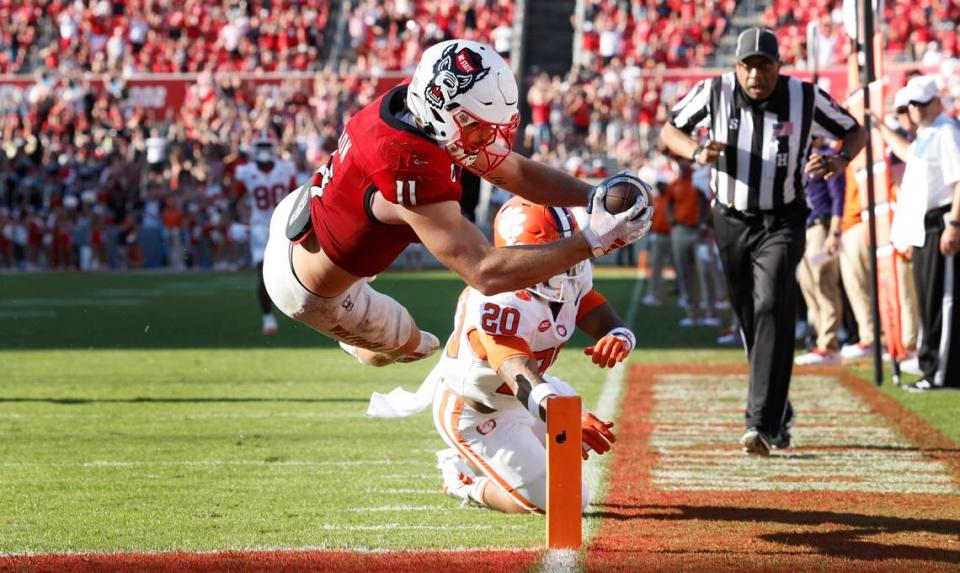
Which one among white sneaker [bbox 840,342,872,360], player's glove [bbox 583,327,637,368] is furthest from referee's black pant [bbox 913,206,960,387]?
player's glove [bbox 583,327,637,368]

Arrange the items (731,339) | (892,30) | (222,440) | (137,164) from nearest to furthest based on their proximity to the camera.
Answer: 1. (222,440)
2. (731,339)
3. (892,30)
4. (137,164)

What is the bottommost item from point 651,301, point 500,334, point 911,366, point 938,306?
point 651,301

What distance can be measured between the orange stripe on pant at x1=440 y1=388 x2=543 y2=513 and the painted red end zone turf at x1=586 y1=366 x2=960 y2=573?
1.02 feet

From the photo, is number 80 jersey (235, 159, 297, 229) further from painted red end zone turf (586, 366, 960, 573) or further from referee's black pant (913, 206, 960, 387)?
painted red end zone turf (586, 366, 960, 573)

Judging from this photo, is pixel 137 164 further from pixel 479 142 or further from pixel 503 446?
pixel 479 142

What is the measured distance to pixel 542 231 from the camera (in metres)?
5.34

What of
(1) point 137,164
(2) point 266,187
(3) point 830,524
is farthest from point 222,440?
(1) point 137,164

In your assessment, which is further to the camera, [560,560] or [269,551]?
[269,551]

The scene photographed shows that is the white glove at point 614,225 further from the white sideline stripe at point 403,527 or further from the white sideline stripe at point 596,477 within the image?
the white sideline stripe at point 403,527

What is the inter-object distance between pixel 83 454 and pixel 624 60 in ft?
74.9

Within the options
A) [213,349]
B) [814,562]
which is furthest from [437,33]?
[814,562]

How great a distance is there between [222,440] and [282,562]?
9.78 feet

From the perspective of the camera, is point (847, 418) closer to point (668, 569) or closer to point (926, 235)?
point (926, 235)

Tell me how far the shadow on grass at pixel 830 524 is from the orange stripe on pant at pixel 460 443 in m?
0.27
